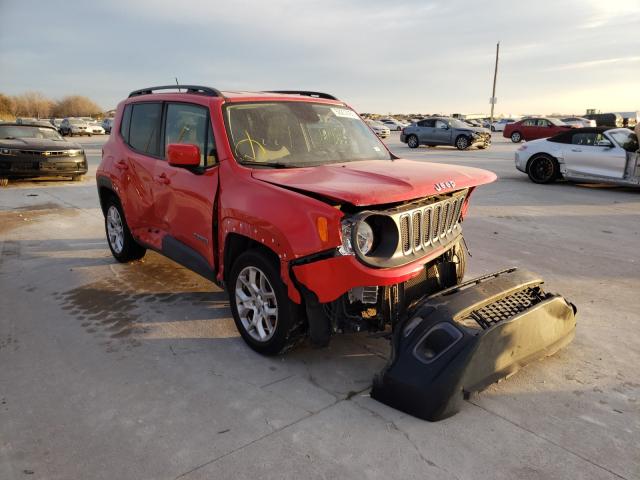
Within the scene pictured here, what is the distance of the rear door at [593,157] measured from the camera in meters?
11.0

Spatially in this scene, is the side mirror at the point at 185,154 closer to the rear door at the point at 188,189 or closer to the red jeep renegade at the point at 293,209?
the red jeep renegade at the point at 293,209

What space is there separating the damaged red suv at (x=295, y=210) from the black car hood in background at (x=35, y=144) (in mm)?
8792

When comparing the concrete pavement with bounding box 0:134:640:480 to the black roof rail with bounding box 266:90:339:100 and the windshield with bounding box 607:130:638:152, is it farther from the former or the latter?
the windshield with bounding box 607:130:638:152

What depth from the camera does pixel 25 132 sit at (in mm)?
13062

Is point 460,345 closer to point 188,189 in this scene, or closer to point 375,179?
point 375,179

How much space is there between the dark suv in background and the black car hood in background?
661 inches

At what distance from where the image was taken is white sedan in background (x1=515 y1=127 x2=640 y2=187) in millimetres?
10875

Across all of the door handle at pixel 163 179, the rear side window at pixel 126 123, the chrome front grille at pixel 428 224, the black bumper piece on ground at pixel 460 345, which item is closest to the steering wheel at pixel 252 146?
the door handle at pixel 163 179

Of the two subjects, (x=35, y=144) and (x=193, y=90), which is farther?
(x=35, y=144)

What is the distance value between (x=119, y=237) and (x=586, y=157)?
33.4 feet

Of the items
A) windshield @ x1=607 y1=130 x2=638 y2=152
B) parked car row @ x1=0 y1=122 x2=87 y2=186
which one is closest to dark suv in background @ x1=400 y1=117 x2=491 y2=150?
windshield @ x1=607 y1=130 x2=638 y2=152

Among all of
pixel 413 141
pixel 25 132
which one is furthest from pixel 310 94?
pixel 413 141

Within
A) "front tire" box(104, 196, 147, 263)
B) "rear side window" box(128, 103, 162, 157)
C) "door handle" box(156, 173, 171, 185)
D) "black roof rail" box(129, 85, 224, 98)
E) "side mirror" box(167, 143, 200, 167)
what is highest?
"black roof rail" box(129, 85, 224, 98)

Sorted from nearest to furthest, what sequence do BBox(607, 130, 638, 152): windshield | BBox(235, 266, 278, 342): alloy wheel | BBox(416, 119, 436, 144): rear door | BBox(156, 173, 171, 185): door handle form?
BBox(235, 266, 278, 342): alloy wheel < BBox(156, 173, 171, 185): door handle < BBox(607, 130, 638, 152): windshield < BBox(416, 119, 436, 144): rear door
